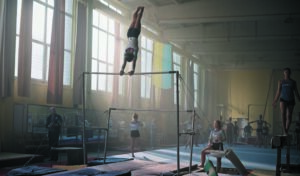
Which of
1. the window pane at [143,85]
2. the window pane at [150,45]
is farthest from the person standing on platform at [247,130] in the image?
the window pane at [150,45]

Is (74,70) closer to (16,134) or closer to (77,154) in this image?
(16,134)

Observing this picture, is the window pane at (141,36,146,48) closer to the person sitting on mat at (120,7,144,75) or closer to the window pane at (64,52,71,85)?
the window pane at (64,52,71,85)

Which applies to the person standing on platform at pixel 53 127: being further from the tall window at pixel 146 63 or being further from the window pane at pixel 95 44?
the tall window at pixel 146 63

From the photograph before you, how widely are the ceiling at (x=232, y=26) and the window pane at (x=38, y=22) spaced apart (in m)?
4.49

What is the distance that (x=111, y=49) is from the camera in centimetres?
1748

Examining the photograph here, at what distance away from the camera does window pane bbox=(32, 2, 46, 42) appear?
1291cm

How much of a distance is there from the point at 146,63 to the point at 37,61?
879cm

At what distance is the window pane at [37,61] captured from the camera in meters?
12.9

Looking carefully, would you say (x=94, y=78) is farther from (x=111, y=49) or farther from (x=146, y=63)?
(x=146, y=63)

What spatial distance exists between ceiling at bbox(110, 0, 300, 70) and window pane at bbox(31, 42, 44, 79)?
200 inches

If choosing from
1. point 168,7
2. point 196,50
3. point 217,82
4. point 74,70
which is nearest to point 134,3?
point 168,7

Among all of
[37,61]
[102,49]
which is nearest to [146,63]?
[102,49]

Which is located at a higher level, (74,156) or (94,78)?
(94,78)

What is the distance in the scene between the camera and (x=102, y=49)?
16875 mm
